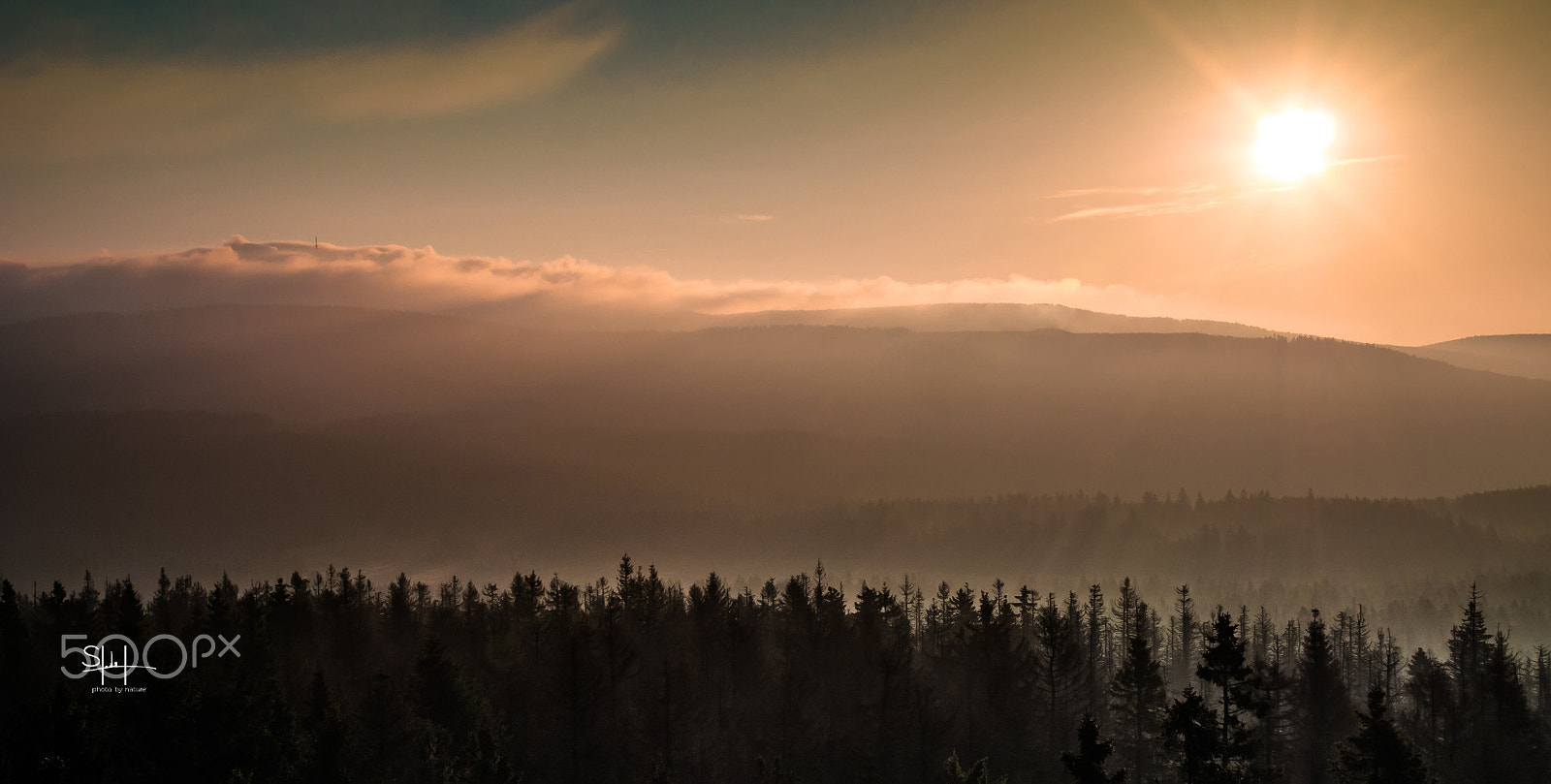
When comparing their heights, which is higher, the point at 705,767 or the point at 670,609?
the point at 670,609

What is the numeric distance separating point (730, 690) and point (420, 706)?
26.4 metres

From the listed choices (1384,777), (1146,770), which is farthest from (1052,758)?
(1384,777)

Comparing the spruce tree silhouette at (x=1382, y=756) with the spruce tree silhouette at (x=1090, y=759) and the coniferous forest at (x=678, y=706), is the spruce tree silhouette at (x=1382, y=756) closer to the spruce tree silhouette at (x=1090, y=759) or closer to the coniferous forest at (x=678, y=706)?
the coniferous forest at (x=678, y=706)

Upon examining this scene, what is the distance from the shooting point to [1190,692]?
36.6m

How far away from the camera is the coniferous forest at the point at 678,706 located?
41.5m

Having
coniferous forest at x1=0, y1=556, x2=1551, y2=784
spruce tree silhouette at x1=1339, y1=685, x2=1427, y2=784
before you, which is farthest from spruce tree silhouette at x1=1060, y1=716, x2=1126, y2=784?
spruce tree silhouette at x1=1339, y1=685, x2=1427, y2=784

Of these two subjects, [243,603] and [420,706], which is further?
[243,603]

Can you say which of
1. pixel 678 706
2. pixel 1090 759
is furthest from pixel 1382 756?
pixel 678 706

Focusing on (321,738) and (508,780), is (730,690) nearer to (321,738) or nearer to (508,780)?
(508,780)

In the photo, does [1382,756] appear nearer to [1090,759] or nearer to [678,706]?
[1090,759]

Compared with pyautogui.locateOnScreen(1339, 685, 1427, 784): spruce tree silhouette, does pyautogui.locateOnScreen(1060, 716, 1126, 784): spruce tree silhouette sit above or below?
above

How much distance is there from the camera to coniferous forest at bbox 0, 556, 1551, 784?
41.5 metres

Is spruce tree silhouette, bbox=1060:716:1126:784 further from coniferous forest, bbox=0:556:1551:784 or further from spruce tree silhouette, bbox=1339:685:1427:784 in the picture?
spruce tree silhouette, bbox=1339:685:1427:784

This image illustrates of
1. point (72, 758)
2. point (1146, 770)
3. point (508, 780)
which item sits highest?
point (72, 758)
